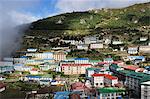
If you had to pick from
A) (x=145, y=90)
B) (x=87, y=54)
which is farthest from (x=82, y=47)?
(x=145, y=90)

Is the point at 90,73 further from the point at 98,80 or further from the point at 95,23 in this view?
the point at 95,23

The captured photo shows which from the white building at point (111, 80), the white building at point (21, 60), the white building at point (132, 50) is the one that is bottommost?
the white building at point (111, 80)

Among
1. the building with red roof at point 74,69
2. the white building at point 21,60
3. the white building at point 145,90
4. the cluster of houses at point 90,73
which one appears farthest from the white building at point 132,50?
the white building at point 145,90

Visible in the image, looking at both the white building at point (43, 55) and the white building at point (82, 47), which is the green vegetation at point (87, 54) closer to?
the white building at point (43, 55)

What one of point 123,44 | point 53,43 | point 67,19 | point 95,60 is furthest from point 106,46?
point 67,19

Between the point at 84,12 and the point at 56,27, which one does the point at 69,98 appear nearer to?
the point at 56,27

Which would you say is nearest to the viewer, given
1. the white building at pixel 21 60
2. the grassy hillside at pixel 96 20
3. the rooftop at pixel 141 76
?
the rooftop at pixel 141 76

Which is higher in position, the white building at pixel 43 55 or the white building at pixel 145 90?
the white building at pixel 43 55

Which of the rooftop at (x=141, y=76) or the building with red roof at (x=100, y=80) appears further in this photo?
the building with red roof at (x=100, y=80)

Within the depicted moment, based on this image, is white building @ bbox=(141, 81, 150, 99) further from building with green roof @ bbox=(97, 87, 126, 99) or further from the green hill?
the green hill

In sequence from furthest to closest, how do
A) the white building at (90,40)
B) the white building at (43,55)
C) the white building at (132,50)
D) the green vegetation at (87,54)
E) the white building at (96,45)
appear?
the white building at (90,40)
the white building at (96,45)
the white building at (132,50)
the white building at (43,55)
the green vegetation at (87,54)

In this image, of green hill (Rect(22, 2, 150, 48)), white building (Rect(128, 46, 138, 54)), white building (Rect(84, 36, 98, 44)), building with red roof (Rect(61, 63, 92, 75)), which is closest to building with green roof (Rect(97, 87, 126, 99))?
building with red roof (Rect(61, 63, 92, 75))
